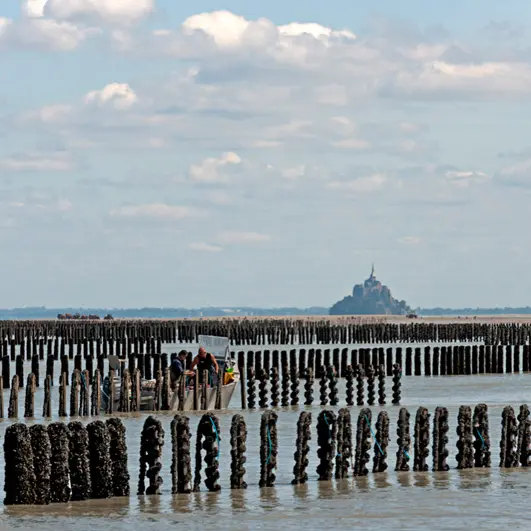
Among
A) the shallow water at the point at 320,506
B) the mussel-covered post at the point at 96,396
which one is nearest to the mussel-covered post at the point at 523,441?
the shallow water at the point at 320,506

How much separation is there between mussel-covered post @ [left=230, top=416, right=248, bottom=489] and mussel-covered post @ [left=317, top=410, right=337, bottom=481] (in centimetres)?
144

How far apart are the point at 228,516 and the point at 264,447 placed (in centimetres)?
243

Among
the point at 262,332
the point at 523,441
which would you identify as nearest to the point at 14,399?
the point at 523,441

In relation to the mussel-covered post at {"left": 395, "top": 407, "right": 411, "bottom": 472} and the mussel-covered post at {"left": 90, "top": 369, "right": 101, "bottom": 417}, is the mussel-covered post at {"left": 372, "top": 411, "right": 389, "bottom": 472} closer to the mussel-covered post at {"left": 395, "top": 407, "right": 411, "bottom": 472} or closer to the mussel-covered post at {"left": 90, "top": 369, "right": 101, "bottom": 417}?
the mussel-covered post at {"left": 395, "top": 407, "right": 411, "bottom": 472}

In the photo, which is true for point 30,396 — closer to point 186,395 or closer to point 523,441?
point 186,395

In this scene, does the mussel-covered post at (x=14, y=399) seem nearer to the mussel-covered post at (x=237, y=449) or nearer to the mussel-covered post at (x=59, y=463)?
the mussel-covered post at (x=237, y=449)

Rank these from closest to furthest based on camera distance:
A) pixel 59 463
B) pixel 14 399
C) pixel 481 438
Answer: pixel 59 463 → pixel 481 438 → pixel 14 399

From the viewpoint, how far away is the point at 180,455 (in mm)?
21906

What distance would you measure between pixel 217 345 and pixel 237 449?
1924cm

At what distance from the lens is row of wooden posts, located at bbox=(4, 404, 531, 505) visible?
19.8 metres

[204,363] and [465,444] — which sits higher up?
[204,363]

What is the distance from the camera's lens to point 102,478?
2084 centimetres

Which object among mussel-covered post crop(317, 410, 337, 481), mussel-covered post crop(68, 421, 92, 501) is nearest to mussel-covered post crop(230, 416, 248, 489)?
mussel-covered post crop(317, 410, 337, 481)

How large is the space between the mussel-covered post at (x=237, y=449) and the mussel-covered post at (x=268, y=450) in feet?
1.11
